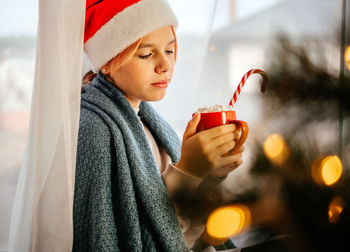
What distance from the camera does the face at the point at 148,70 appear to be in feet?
2.98

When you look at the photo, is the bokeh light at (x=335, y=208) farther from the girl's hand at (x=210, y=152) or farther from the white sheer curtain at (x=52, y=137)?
the white sheer curtain at (x=52, y=137)

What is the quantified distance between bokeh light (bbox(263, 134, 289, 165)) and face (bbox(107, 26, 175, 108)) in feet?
1.92

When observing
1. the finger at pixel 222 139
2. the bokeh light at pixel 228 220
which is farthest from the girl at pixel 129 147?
the bokeh light at pixel 228 220

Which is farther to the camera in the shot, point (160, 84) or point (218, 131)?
point (160, 84)

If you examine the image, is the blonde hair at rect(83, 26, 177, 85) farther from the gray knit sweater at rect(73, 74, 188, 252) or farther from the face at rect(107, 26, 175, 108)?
the gray knit sweater at rect(73, 74, 188, 252)

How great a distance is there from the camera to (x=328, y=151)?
379mm

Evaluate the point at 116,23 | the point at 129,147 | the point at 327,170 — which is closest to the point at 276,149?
the point at 327,170

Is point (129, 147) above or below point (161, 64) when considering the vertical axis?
below

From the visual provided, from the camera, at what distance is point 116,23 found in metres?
0.88

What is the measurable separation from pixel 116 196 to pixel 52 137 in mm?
226

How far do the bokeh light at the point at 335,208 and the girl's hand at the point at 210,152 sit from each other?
0.40 meters

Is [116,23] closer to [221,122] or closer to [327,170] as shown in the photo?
[221,122]

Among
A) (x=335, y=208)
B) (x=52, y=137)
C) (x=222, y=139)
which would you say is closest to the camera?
(x=335, y=208)

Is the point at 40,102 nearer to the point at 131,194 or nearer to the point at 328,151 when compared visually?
the point at 131,194
